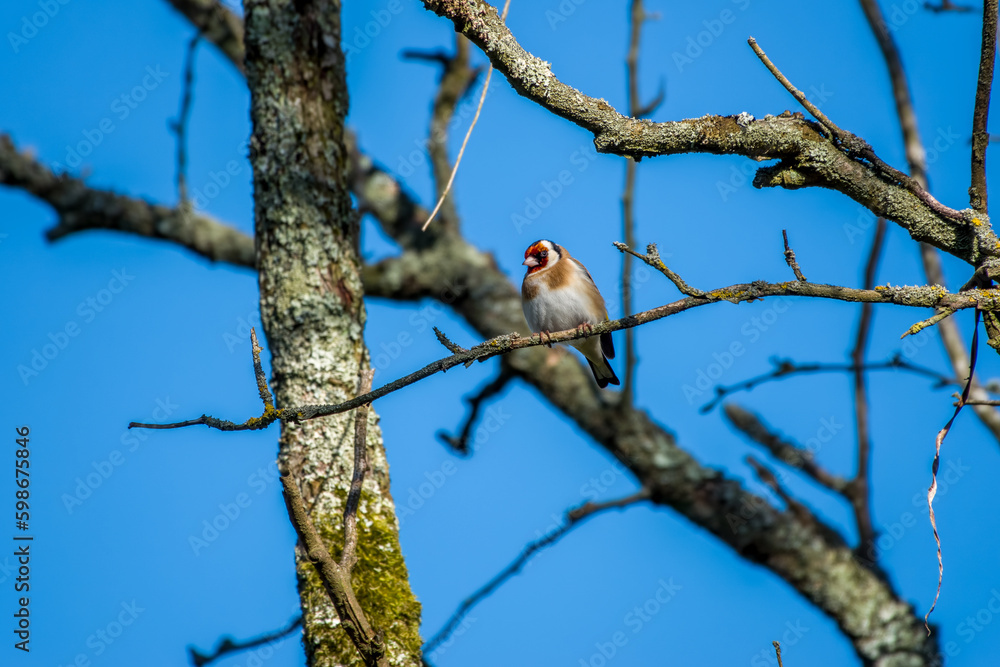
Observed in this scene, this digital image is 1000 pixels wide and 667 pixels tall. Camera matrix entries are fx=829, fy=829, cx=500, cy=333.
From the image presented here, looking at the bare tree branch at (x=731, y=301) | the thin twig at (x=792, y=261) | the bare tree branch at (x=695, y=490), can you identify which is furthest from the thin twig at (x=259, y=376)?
the bare tree branch at (x=695, y=490)

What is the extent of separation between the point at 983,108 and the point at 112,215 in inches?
224

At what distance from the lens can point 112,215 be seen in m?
6.14

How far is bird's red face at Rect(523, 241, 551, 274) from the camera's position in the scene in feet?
18.3

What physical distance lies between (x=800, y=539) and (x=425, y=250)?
3208 millimetres

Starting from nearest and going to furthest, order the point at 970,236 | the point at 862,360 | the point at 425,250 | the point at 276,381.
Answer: the point at 970,236 → the point at 276,381 → the point at 862,360 → the point at 425,250

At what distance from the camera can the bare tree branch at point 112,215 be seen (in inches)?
240

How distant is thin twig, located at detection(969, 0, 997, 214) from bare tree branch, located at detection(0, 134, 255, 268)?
4866 mm

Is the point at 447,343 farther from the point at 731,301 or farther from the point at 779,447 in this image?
the point at 779,447

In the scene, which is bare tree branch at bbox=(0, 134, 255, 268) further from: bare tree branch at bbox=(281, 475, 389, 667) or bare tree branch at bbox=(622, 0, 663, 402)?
bare tree branch at bbox=(281, 475, 389, 667)

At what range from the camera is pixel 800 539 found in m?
5.16

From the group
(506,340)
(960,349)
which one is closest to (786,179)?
(506,340)

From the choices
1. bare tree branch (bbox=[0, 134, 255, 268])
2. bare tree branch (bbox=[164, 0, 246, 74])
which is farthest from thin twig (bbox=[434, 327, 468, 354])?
bare tree branch (bbox=[164, 0, 246, 74])

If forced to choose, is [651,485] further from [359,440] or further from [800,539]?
[359,440]

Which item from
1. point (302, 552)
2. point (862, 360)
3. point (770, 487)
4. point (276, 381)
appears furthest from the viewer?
point (770, 487)
